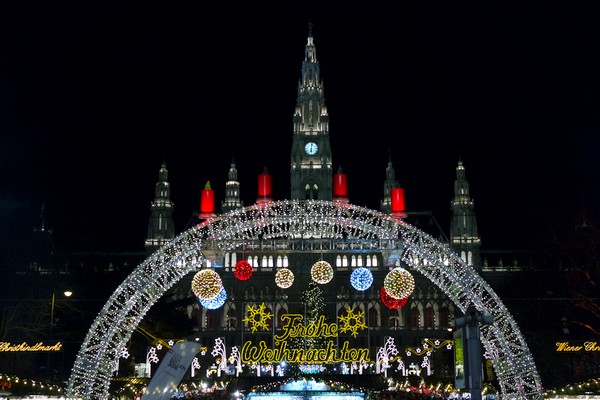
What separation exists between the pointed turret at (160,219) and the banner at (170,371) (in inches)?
2838

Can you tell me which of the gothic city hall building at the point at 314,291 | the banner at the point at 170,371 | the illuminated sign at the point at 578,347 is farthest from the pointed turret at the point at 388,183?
the banner at the point at 170,371

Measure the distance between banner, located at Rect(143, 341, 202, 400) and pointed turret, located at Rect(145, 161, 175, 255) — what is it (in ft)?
237

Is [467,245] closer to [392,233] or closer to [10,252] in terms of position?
[10,252]

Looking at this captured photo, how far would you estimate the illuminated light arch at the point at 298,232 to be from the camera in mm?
24688

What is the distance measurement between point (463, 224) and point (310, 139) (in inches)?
815

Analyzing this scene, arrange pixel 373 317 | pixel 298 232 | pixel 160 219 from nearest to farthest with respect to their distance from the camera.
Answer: pixel 298 232
pixel 373 317
pixel 160 219

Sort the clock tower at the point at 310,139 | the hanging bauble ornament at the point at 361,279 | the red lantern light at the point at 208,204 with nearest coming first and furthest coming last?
1. the hanging bauble ornament at the point at 361,279
2. the red lantern light at the point at 208,204
3. the clock tower at the point at 310,139

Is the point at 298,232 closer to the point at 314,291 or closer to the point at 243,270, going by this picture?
the point at 243,270

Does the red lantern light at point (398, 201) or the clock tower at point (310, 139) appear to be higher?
the clock tower at point (310, 139)

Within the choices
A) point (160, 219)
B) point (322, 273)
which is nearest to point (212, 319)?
point (160, 219)

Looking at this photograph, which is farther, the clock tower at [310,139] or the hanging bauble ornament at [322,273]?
the clock tower at [310,139]

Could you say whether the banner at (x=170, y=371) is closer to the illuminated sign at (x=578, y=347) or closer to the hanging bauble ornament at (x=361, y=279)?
the hanging bauble ornament at (x=361, y=279)

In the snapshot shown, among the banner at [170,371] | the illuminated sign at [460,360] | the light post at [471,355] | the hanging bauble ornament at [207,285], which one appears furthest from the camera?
the hanging bauble ornament at [207,285]

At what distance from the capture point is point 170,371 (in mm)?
18516
